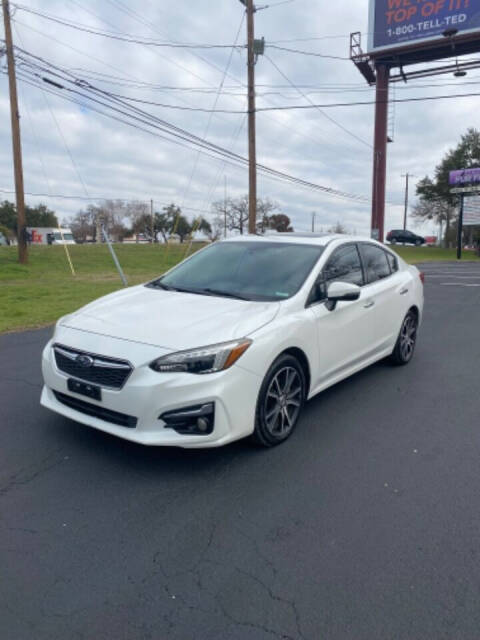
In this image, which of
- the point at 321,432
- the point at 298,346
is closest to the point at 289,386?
the point at 298,346

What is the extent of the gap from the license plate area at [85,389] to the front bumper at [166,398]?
0.04 metres

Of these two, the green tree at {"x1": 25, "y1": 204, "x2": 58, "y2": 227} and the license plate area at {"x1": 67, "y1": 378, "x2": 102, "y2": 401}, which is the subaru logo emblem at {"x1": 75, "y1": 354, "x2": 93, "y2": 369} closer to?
the license plate area at {"x1": 67, "y1": 378, "x2": 102, "y2": 401}

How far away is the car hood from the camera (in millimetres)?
3277

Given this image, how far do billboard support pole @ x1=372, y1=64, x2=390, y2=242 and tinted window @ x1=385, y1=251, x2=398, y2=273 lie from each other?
2766 centimetres

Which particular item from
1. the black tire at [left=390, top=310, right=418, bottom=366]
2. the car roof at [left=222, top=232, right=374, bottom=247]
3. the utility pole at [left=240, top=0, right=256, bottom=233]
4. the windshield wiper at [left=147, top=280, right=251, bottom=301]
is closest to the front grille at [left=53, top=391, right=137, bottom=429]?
the windshield wiper at [left=147, top=280, right=251, bottom=301]

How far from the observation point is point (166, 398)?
10.1 feet

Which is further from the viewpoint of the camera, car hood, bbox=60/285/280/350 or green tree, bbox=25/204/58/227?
green tree, bbox=25/204/58/227

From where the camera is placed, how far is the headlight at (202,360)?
10.2 ft

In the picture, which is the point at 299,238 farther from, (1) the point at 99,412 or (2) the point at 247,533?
(2) the point at 247,533

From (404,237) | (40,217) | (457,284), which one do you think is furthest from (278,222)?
(457,284)

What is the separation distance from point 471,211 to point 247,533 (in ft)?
148

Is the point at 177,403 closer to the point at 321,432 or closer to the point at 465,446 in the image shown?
the point at 321,432

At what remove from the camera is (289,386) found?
3.80 meters

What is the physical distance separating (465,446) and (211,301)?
2345 mm
